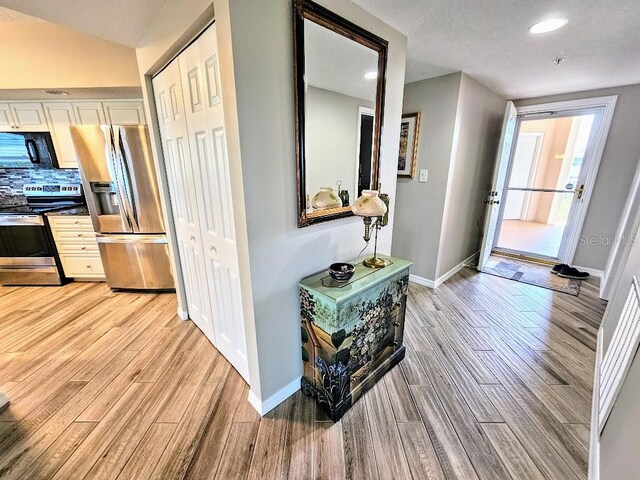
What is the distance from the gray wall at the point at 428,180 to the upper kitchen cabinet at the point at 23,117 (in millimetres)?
4025

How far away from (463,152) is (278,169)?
2.43m

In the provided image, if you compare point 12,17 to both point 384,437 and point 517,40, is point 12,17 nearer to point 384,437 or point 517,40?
point 517,40

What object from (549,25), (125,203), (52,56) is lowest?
(125,203)

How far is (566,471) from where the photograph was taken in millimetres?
1216

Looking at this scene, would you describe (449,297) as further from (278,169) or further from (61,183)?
(61,183)

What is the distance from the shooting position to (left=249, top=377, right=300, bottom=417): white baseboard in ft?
4.92

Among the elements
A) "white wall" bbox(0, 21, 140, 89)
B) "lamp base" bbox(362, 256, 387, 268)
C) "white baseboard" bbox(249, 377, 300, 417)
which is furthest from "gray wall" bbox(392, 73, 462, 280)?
"white wall" bbox(0, 21, 140, 89)

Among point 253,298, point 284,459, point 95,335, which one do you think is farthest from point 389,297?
point 95,335

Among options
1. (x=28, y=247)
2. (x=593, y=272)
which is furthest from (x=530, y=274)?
(x=28, y=247)

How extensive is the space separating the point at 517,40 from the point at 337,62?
1.42 m

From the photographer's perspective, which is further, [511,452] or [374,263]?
[374,263]

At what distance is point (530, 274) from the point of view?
3.37 m

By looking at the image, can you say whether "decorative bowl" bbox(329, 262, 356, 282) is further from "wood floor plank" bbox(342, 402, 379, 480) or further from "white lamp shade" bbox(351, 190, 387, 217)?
"wood floor plank" bbox(342, 402, 379, 480)

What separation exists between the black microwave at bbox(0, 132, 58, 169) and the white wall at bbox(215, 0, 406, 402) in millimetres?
3280
